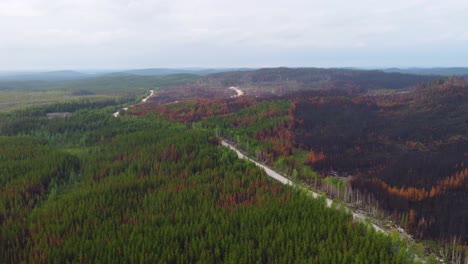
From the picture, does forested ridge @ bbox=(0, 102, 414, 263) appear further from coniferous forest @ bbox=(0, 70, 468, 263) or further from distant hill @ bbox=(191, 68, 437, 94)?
distant hill @ bbox=(191, 68, 437, 94)

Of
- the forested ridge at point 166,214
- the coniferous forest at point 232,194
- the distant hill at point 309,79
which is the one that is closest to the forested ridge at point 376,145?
the coniferous forest at point 232,194

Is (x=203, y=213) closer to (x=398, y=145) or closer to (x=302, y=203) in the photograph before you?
(x=302, y=203)

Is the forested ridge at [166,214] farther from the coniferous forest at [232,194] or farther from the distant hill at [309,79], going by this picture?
the distant hill at [309,79]

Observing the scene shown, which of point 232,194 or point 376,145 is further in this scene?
point 376,145

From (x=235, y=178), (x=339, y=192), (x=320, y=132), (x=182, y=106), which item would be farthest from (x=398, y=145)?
(x=182, y=106)

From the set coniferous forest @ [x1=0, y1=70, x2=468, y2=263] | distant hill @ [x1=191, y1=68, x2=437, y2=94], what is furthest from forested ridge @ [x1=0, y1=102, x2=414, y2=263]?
distant hill @ [x1=191, y1=68, x2=437, y2=94]

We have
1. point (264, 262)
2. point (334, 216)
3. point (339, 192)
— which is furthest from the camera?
point (339, 192)

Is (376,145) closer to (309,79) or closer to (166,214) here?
(166,214)

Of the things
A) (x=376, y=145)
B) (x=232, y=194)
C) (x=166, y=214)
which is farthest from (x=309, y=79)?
(x=166, y=214)
